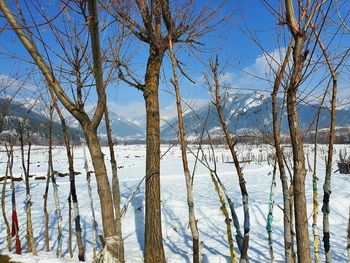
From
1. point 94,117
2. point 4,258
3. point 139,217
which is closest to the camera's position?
point 94,117

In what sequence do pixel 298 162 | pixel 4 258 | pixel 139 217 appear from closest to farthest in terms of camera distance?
1. pixel 298 162
2. pixel 4 258
3. pixel 139 217

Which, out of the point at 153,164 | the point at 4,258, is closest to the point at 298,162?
the point at 153,164

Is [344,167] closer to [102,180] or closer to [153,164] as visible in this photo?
[153,164]

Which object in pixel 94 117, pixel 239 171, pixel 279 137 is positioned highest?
pixel 94 117

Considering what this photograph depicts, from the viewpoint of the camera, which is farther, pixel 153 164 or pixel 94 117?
pixel 153 164

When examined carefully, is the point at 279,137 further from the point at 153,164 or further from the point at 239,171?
the point at 153,164

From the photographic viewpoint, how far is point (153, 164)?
15.9ft

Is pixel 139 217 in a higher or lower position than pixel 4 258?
lower

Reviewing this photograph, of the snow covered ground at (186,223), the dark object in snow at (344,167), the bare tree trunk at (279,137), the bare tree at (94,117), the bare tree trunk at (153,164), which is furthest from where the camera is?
the dark object in snow at (344,167)

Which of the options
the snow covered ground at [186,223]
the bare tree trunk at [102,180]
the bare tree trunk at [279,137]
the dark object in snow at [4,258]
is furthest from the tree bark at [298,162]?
the dark object in snow at [4,258]

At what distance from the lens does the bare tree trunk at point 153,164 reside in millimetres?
4734

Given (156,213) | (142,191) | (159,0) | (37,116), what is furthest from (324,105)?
(142,191)

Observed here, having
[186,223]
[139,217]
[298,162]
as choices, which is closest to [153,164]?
[298,162]

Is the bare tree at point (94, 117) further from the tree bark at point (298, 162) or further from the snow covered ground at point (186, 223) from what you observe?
the snow covered ground at point (186, 223)
